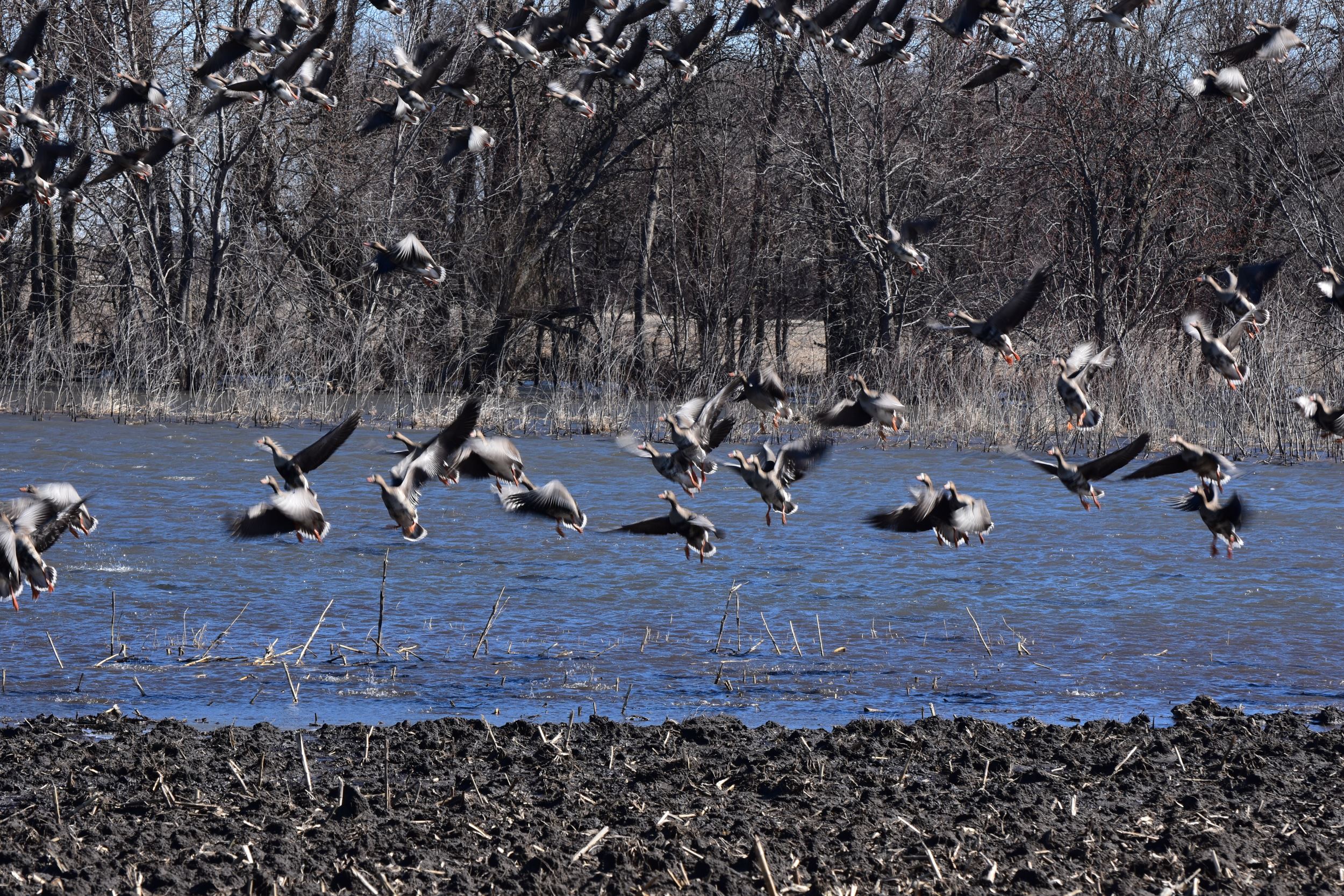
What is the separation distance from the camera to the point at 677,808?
549 centimetres

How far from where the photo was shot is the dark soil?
466cm

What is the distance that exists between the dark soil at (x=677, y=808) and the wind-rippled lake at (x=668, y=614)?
2.13ft

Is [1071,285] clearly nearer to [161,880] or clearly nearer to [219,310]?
[219,310]

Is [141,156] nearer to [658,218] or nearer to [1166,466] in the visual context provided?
[1166,466]

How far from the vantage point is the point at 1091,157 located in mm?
25484

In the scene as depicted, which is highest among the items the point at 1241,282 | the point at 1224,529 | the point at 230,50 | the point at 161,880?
the point at 230,50

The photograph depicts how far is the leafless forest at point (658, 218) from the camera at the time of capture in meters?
23.2

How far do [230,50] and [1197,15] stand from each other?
63.5 ft

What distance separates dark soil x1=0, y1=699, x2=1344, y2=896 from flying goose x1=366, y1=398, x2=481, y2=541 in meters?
1.26

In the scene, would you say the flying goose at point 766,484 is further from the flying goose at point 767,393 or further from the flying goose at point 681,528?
the flying goose at point 767,393

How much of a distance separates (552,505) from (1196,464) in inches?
138

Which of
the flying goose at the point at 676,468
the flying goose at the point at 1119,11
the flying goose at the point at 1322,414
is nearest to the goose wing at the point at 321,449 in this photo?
the flying goose at the point at 676,468

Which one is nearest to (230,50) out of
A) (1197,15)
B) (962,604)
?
(962,604)

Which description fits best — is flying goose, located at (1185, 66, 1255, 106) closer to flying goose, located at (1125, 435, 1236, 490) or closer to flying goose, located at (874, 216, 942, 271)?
flying goose, located at (874, 216, 942, 271)
